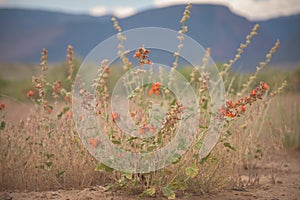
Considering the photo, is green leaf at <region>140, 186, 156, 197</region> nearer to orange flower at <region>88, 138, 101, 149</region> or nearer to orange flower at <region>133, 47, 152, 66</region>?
orange flower at <region>88, 138, 101, 149</region>

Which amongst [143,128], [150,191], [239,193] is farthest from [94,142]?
[239,193]

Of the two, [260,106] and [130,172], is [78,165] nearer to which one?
[130,172]

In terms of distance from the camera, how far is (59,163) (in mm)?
3955

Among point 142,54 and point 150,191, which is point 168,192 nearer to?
point 150,191

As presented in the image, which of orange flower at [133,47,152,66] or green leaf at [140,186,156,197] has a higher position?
orange flower at [133,47,152,66]

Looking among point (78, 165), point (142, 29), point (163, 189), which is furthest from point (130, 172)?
point (142, 29)

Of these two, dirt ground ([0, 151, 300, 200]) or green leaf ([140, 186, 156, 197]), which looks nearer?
green leaf ([140, 186, 156, 197])

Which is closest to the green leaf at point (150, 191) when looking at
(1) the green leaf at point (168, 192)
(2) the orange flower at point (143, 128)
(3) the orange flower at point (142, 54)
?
(1) the green leaf at point (168, 192)

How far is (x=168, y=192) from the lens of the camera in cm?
342

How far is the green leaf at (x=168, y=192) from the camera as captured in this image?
11.1 feet

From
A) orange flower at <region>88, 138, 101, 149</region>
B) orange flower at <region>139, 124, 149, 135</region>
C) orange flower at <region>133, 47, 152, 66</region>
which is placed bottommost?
orange flower at <region>88, 138, 101, 149</region>

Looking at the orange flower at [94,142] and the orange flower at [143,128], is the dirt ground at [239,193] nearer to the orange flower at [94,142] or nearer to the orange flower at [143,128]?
the orange flower at [94,142]

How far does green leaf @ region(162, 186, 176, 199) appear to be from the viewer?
3391 mm

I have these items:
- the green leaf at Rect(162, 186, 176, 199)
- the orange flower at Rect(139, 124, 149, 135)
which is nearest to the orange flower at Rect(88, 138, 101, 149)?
the orange flower at Rect(139, 124, 149, 135)
